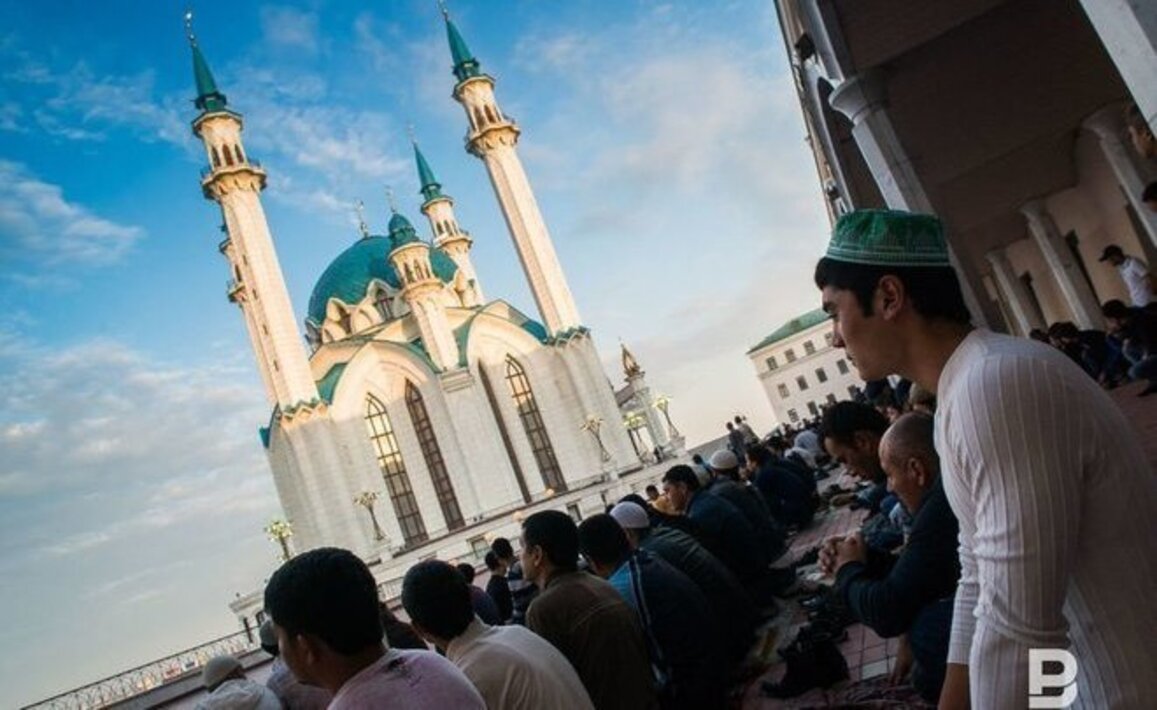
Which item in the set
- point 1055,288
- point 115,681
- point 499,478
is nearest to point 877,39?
point 1055,288

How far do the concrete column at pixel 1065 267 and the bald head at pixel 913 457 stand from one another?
16442 mm

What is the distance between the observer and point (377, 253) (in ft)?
153

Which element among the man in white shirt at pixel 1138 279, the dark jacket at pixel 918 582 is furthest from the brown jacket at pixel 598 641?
the man in white shirt at pixel 1138 279

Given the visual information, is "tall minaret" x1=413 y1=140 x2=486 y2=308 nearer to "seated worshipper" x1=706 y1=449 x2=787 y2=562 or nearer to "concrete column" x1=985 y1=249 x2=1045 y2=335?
"concrete column" x1=985 y1=249 x2=1045 y2=335

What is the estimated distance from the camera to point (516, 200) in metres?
37.3

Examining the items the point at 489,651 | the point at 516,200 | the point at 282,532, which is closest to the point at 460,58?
the point at 516,200

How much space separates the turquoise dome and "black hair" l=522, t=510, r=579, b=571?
41.0 m

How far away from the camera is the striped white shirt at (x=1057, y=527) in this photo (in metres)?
1.12

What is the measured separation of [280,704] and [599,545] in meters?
2.02

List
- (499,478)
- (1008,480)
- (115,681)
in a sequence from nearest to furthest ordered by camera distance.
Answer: (1008,480) → (115,681) → (499,478)

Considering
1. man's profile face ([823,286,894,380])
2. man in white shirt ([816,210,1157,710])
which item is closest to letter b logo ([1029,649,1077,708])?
man in white shirt ([816,210,1157,710])

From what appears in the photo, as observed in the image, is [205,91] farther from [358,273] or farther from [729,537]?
[729,537]

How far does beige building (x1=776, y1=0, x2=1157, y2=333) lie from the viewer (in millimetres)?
7039

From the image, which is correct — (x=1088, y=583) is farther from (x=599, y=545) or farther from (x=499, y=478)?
(x=499, y=478)
